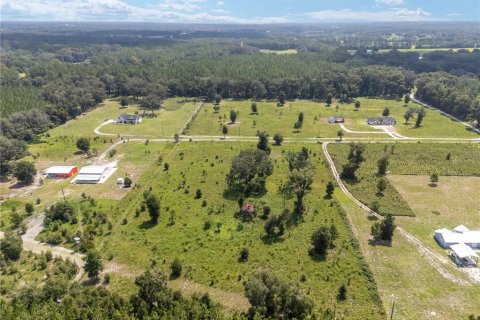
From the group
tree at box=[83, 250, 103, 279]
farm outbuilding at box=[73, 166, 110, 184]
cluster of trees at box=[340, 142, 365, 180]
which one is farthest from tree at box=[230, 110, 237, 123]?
tree at box=[83, 250, 103, 279]

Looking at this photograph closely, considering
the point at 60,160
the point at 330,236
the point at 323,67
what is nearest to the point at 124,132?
the point at 60,160

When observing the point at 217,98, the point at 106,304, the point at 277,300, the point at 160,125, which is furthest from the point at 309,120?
the point at 106,304

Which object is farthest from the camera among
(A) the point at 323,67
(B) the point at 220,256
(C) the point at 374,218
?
(A) the point at 323,67

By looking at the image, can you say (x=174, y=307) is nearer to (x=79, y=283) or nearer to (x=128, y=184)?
(x=79, y=283)

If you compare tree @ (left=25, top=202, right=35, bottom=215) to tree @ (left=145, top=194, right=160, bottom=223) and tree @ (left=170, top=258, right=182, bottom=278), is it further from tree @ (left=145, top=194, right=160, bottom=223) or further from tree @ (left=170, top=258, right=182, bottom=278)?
tree @ (left=170, top=258, right=182, bottom=278)

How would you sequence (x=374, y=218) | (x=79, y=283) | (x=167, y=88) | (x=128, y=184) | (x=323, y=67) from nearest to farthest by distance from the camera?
(x=79, y=283) < (x=374, y=218) < (x=128, y=184) < (x=167, y=88) < (x=323, y=67)
